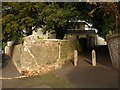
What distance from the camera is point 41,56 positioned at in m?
18.8

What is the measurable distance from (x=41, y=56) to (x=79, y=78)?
4659 mm

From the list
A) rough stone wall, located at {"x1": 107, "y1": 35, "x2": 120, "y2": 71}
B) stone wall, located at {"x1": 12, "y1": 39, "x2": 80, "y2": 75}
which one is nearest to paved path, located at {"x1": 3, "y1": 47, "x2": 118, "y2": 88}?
rough stone wall, located at {"x1": 107, "y1": 35, "x2": 120, "y2": 71}

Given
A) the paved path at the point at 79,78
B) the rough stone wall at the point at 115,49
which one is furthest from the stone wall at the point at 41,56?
the rough stone wall at the point at 115,49

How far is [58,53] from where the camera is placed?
19.1 meters

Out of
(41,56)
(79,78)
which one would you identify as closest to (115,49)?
(79,78)

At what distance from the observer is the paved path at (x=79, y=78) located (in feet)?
45.1

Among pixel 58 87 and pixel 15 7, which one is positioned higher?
pixel 15 7

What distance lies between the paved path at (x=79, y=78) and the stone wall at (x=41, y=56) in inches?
28.7

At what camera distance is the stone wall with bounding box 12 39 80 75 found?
18469 mm

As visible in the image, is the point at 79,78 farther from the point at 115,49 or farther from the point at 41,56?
the point at 41,56

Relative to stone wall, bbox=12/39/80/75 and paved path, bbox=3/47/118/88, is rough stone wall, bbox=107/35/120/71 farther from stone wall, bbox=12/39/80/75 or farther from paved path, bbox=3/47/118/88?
stone wall, bbox=12/39/80/75

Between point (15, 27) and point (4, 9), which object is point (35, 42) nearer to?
point (15, 27)

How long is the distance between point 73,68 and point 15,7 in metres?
7.43

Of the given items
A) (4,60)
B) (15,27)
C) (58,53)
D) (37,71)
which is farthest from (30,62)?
(4,60)
